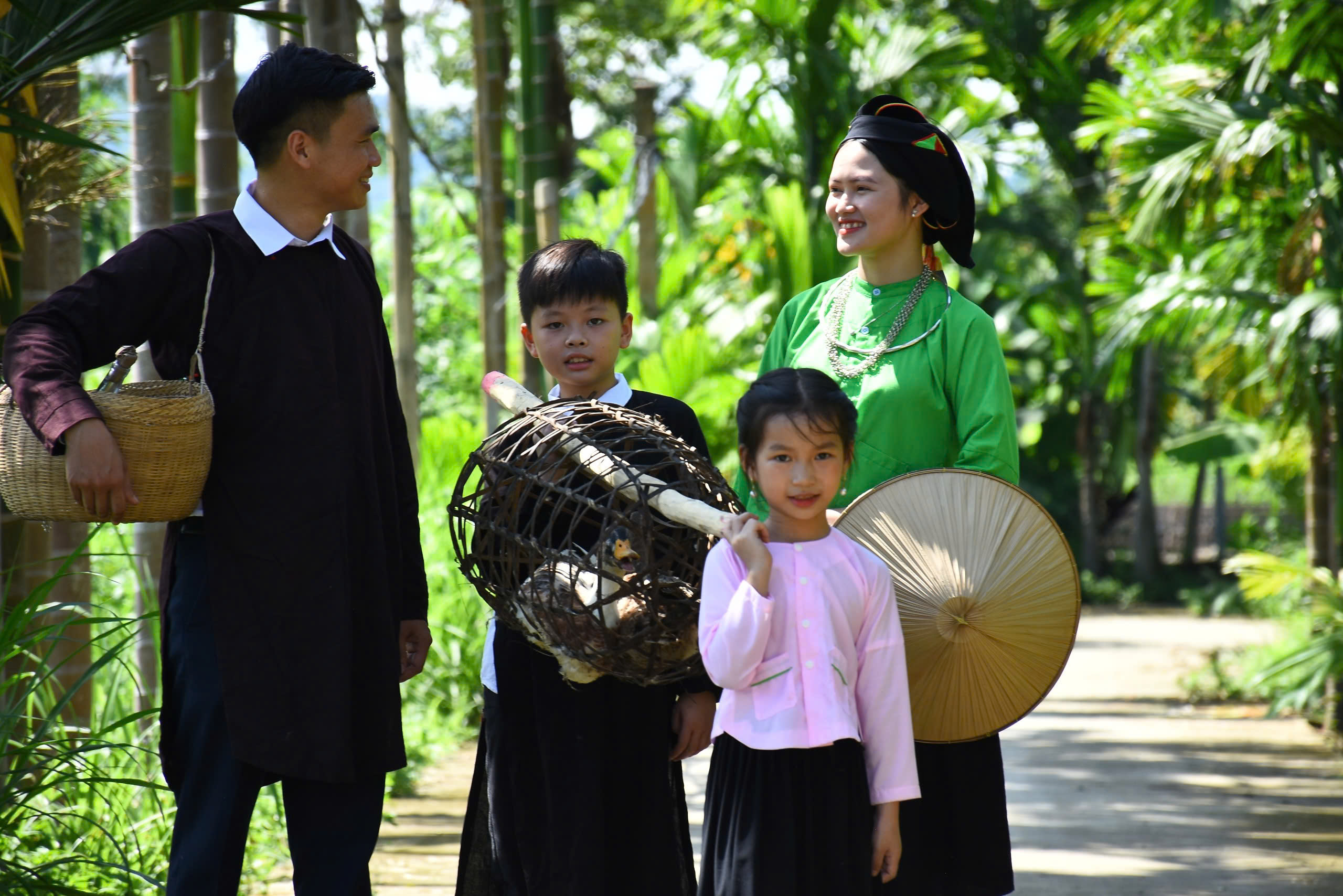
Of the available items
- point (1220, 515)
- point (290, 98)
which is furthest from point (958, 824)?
point (1220, 515)

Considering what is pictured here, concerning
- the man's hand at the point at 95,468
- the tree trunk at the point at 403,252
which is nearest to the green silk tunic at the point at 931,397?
the man's hand at the point at 95,468

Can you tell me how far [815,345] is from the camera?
2930 mm

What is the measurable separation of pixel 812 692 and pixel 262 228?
128 centimetres

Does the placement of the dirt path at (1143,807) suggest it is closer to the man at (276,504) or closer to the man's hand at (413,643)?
the man's hand at (413,643)

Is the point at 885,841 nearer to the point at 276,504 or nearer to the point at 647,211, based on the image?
the point at 276,504

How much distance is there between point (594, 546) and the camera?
2.29 metres

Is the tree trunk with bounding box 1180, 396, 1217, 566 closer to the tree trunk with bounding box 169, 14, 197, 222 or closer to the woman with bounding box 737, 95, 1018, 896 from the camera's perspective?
the tree trunk with bounding box 169, 14, 197, 222

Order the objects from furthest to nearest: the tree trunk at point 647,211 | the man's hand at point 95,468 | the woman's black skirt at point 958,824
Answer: the tree trunk at point 647,211 < the woman's black skirt at point 958,824 < the man's hand at point 95,468

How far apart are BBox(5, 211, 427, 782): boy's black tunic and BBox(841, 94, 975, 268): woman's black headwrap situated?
1131mm

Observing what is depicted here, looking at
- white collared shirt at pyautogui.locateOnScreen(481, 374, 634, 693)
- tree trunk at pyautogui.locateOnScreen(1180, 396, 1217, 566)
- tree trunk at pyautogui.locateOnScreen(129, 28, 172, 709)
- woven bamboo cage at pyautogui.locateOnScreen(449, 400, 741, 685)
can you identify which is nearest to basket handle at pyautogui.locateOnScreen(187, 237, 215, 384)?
woven bamboo cage at pyautogui.locateOnScreen(449, 400, 741, 685)

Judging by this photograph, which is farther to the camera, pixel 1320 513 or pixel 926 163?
pixel 1320 513

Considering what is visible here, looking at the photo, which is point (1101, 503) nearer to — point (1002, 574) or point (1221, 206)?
point (1221, 206)

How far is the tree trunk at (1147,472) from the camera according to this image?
16688mm

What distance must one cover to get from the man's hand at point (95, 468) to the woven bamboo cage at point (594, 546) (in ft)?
1.77
